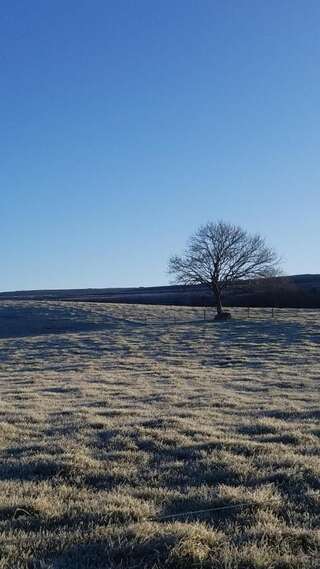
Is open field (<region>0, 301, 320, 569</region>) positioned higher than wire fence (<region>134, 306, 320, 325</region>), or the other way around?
wire fence (<region>134, 306, 320, 325</region>)

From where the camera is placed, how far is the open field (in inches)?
205

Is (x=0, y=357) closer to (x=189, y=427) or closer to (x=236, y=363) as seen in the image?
(x=236, y=363)

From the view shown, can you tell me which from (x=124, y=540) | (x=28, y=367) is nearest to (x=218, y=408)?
(x=124, y=540)

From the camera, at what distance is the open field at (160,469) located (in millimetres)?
5203

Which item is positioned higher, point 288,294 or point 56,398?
point 288,294

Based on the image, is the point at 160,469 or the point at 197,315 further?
the point at 197,315

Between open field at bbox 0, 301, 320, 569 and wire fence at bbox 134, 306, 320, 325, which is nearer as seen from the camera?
open field at bbox 0, 301, 320, 569

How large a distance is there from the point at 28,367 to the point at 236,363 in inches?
441

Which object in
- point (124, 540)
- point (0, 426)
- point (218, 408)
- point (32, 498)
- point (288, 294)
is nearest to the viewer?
point (124, 540)

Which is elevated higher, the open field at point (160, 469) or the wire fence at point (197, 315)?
the wire fence at point (197, 315)

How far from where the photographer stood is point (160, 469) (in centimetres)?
835

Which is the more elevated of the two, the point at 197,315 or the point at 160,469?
the point at 197,315

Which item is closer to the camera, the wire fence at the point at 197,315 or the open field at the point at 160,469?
the open field at the point at 160,469

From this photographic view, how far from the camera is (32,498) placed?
21.9ft
